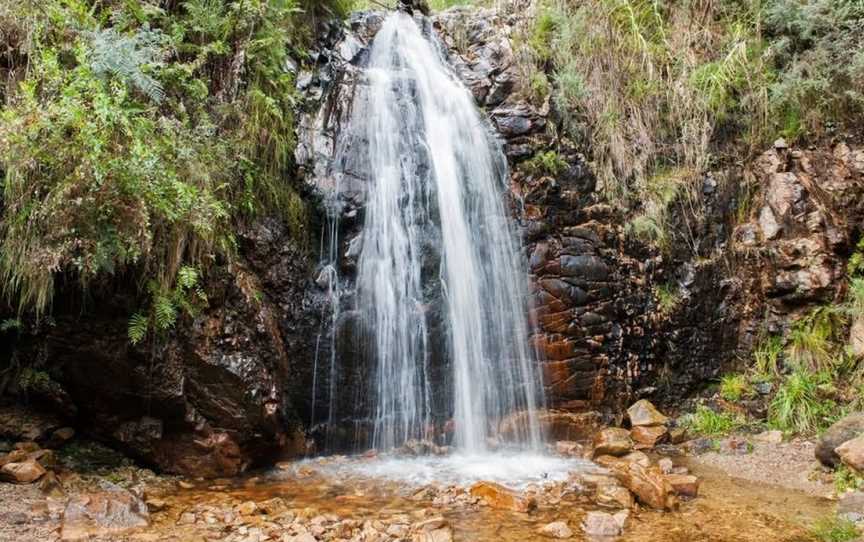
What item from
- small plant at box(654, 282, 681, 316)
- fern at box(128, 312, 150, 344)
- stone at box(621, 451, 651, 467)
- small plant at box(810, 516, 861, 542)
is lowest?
small plant at box(810, 516, 861, 542)

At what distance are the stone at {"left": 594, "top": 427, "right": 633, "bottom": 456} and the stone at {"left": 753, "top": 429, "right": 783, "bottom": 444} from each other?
51.3 inches

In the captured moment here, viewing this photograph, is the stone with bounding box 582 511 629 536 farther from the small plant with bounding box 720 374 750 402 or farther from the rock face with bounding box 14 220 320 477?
the small plant with bounding box 720 374 750 402

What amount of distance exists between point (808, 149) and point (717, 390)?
326 cm

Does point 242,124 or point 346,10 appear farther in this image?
point 346,10

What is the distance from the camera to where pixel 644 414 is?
6414 mm

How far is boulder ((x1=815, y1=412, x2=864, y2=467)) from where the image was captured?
4.96 meters

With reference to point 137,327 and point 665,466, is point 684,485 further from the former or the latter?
point 137,327

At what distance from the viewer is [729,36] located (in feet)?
26.1

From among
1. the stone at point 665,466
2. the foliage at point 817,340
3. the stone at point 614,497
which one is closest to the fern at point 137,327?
the stone at point 614,497

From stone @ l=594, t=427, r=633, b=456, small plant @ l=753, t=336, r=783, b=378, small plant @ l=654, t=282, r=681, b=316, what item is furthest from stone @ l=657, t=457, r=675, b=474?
small plant @ l=753, t=336, r=783, b=378

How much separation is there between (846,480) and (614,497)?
78.3 inches

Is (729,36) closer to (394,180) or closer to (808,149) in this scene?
(808,149)

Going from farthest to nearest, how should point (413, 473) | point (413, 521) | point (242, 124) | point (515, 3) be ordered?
point (515, 3)
point (242, 124)
point (413, 473)
point (413, 521)

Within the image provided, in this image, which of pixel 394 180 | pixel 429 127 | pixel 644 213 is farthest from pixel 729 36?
pixel 394 180
